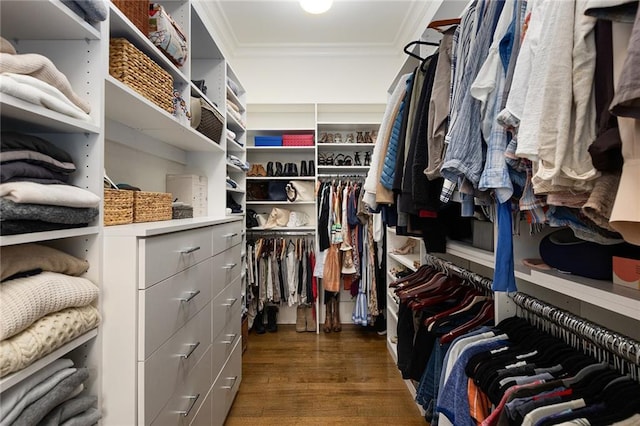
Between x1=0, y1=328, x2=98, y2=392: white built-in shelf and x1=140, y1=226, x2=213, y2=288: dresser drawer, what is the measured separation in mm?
186

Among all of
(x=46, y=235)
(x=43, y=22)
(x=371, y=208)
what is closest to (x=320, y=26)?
(x=371, y=208)

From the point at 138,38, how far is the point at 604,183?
150 cm

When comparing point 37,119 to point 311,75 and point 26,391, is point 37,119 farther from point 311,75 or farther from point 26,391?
point 311,75

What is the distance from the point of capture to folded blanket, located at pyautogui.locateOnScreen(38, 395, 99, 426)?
763 mm

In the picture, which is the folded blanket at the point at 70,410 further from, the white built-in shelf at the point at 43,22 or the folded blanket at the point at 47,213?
the white built-in shelf at the point at 43,22

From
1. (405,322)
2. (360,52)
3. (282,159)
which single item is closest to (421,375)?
(405,322)

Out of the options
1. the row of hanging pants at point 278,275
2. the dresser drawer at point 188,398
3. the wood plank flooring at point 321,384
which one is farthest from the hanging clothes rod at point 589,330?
the row of hanging pants at point 278,275

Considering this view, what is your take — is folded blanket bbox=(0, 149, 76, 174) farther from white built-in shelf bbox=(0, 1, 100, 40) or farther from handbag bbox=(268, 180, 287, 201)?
handbag bbox=(268, 180, 287, 201)

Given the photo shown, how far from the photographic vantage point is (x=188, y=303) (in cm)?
129

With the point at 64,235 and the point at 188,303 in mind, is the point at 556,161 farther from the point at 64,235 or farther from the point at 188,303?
the point at 188,303

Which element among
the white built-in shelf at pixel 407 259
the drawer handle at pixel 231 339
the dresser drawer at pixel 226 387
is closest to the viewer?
the dresser drawer at pixel 226 387

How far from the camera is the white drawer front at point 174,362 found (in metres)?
0.99

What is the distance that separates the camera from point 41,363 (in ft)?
2.43

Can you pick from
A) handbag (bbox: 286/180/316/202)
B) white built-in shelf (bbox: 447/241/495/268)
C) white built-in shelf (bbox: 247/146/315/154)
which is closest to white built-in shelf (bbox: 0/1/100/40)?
white built-in shelf (bbox: 447/241/495/268)
